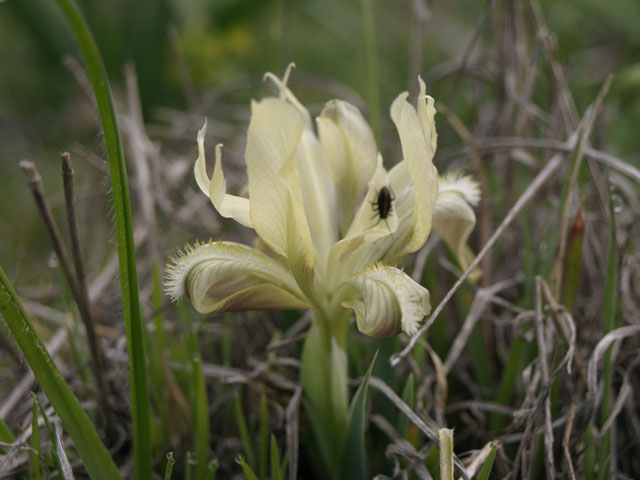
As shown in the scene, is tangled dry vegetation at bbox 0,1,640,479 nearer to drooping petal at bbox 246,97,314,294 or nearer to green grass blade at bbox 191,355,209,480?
green grass blade at bbox 191,355,209,480

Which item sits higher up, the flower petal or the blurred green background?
the blurred green background

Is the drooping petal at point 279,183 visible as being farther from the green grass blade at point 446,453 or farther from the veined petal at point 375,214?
the green grass blade at point 446,453

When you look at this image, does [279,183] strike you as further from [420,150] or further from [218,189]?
[420,150]

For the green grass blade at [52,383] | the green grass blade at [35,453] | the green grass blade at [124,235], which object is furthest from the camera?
the green grass blade at [35,453]

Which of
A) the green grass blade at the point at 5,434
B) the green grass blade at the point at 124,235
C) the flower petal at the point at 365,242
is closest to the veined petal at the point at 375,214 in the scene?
the flower petal at the point at 365,242

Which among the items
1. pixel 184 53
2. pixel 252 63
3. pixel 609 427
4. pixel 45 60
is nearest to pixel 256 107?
pixel 609 427

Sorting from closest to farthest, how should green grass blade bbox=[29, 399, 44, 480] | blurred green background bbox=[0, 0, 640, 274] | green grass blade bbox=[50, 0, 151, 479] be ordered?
green grass blade bbox=[50, 0, 151, 479]
green grass blade bbox=[29, 399, 44, 480]
blurred green background bbox=[0, 0, 640, 274]

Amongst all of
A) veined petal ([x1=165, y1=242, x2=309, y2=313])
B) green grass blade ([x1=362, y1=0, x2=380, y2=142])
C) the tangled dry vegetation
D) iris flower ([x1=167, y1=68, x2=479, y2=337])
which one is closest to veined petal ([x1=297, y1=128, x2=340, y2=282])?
iris flower ([x1=167, y1=68, x2=479, y2=337])
